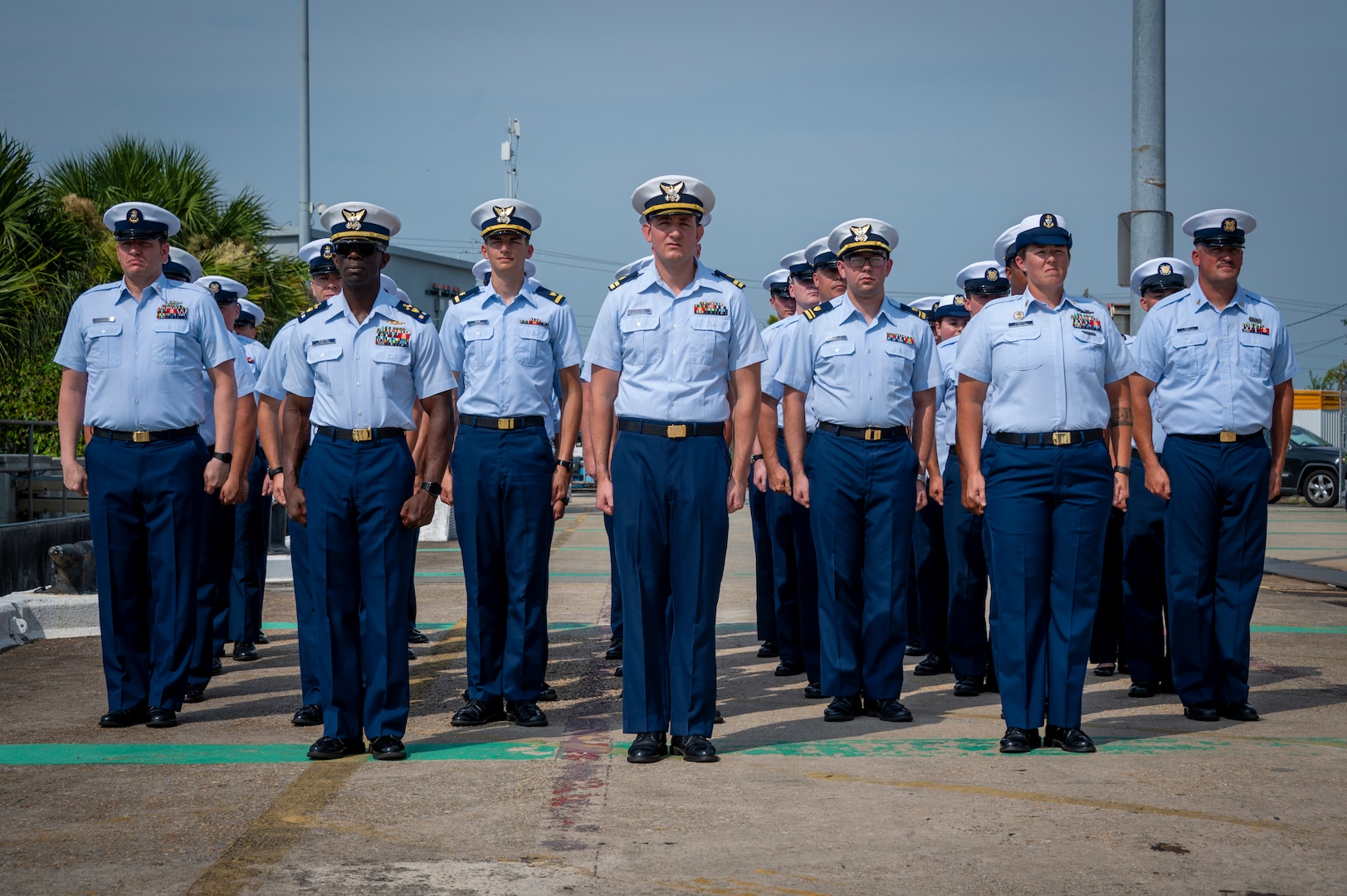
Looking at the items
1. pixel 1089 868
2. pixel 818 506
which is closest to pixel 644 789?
pixel 1089 868

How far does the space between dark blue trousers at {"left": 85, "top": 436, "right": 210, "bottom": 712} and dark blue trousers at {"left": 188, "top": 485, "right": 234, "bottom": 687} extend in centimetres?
12

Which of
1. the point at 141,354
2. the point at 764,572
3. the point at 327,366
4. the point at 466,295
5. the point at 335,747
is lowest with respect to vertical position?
the point at 335,747

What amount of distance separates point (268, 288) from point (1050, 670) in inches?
639

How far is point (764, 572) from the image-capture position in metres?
8.48

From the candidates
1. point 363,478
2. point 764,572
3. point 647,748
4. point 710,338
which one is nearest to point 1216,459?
point 710,338

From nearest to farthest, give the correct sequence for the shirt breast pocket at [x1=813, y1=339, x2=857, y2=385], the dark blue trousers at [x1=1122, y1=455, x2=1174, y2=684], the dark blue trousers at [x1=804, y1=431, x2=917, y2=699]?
the dark blue trousers at [x1=804, y1=431, x2=917, y2=699]
the shirt breast pocket at [x1=813, y1=339, x2=857, y2=385]
the dark blue trousers at [x1=1122, y1=455, x2=1174, y2=684]

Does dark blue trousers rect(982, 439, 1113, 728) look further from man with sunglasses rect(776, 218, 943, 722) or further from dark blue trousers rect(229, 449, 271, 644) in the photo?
dark blue trousers rect(229, 449, 271, 644)

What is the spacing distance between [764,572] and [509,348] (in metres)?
2.50

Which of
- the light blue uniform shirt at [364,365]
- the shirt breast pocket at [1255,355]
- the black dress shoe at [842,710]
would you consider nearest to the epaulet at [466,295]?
the light blue uniform shirt at [364,365]

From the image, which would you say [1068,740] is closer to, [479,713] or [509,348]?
[479,713]

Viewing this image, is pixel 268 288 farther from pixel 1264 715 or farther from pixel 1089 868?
pixel 1089 868

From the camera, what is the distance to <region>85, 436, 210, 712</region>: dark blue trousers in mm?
6445

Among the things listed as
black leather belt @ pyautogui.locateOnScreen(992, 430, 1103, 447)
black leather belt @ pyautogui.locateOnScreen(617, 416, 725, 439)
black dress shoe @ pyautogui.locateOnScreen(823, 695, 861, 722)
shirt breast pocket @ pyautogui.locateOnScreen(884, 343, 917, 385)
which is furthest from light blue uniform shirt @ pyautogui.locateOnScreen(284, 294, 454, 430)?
black leather belt @ pyautogui.locateOnScreen(992, 430, 1103, 447)

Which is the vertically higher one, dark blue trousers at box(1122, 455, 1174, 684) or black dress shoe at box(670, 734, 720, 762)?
dark blue trousers at box(1122, 455, 1174, 684)
